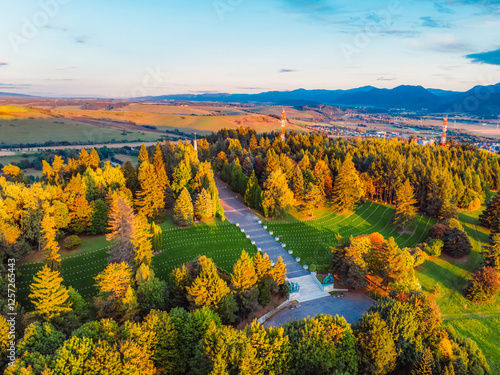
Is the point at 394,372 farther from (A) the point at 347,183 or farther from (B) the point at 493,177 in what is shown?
(B) the point at 493,177

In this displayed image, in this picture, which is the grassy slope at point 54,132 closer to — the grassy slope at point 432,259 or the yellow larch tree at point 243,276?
the grassy slope at point 432,259

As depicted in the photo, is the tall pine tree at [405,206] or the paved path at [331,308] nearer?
the paved path at [331,308]

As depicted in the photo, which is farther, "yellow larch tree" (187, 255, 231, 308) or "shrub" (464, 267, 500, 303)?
"shrub" (464, 267, 500, 303)

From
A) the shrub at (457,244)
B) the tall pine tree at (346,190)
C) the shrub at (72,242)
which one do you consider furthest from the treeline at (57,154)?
the shrub at (457,244)

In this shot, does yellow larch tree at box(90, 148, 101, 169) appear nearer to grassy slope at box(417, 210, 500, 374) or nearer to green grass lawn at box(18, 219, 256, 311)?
green grass lawn at box(18, 219, 256, 311)

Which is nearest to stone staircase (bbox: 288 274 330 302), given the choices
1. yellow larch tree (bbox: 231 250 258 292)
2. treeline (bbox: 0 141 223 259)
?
yellow larch tree (bbox: 231 250 258 292)

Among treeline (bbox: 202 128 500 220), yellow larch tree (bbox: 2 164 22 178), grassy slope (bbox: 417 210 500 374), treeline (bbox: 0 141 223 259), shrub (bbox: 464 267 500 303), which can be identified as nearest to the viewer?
grassy slope (bbox: 417 210 500 374)

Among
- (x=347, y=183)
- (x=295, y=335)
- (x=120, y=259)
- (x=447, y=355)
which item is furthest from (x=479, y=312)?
(x=120, y=259)
